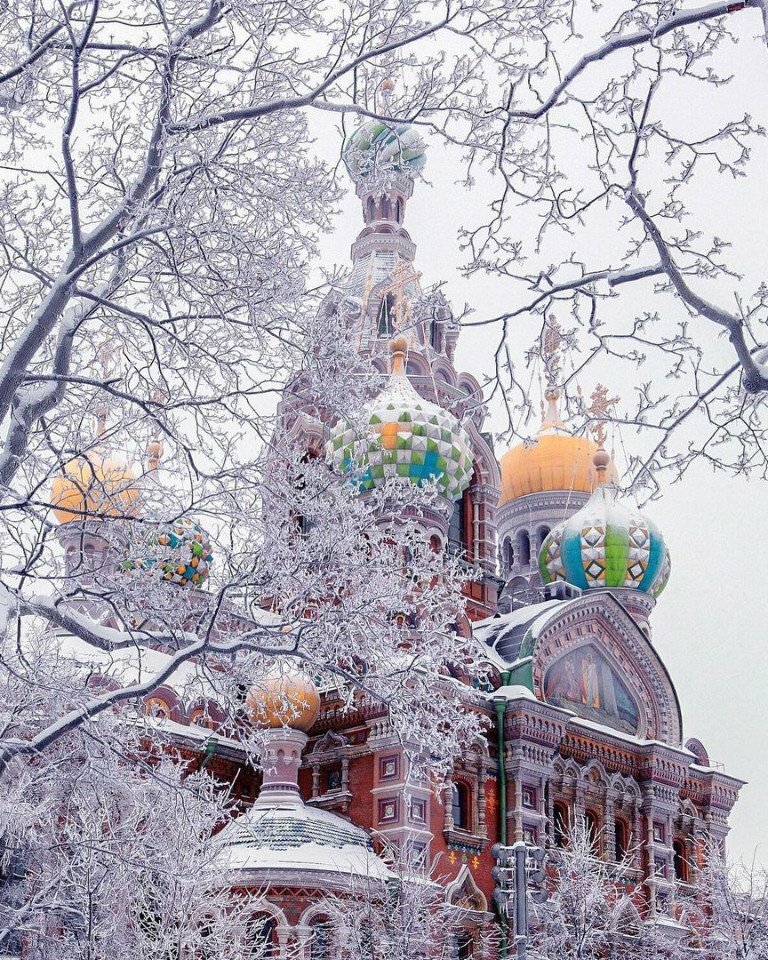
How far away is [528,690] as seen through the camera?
67.5 ft

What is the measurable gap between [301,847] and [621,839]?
6.79m

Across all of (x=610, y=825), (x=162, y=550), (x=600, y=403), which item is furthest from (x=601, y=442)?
(x=162, y=550)

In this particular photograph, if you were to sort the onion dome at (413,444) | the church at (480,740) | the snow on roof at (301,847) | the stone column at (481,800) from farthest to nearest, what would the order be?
the onion dome at (413,444) → the stone column at (481,800) → the church at (480,740) → the snow on roof at (301,847)

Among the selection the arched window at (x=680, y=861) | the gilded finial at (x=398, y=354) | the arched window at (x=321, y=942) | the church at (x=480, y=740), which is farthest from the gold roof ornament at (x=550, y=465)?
the arched window at (x=321, y=942)

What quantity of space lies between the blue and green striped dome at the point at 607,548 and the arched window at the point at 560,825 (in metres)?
6.40

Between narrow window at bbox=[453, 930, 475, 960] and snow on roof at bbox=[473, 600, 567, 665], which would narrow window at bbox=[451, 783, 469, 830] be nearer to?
narrow window at bbox=[453, 930, 475, 960]

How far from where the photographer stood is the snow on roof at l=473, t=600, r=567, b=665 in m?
22.0

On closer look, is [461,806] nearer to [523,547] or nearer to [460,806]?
[460,806]

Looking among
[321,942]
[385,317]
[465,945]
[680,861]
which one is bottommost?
[321,942]

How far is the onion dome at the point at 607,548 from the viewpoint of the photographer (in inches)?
1026

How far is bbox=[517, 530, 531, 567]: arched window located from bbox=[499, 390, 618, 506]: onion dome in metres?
1.00

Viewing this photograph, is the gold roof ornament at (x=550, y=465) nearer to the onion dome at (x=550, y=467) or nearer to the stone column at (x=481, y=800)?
the onion dome at (x=550, y=467)

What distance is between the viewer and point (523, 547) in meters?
33.6

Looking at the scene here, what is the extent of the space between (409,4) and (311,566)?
307 cm
